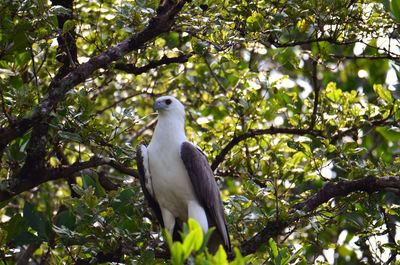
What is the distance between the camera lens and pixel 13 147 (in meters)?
4.38

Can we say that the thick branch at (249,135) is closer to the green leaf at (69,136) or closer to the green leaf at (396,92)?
the green leaf at (396,92)

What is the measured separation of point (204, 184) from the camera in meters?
4.27

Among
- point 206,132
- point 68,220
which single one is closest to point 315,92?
point 206,132

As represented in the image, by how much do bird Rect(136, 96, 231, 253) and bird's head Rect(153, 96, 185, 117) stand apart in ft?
0.50

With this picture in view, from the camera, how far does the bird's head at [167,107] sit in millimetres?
4637

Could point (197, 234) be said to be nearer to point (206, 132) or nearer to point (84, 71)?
point (84, 71)

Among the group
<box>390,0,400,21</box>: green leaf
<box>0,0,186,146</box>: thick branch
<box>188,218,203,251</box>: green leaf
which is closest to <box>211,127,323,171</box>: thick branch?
<box>390,0,400,21</box>: green leaf

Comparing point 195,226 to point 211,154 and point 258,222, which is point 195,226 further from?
point 211,154

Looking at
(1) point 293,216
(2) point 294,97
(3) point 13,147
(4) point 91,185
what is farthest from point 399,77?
(3) point 13,147

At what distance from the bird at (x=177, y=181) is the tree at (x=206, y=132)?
16 cm

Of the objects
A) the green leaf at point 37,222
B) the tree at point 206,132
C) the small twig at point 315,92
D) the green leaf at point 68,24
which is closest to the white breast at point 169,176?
the tree at point 206,132

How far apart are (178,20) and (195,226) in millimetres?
2275

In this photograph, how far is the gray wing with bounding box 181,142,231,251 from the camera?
4.25 meters

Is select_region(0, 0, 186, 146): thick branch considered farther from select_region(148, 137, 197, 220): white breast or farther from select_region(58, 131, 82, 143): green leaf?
select_region(148, 137, 197, 220): white breast
